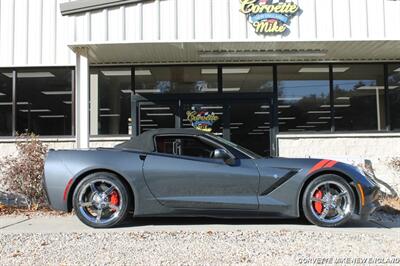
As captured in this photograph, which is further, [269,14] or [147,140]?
[269,14]

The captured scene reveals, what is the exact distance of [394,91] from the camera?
1166cm

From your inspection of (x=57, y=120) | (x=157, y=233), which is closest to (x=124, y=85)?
(x=57, y=120)

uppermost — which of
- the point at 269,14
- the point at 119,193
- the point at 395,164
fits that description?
the point at 269,14

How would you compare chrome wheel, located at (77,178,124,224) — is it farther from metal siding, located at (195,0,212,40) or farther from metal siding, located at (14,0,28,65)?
metal siding, located at (14,0,28,65)

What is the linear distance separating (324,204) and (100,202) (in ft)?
9.64

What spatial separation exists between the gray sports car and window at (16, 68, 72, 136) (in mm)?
4834

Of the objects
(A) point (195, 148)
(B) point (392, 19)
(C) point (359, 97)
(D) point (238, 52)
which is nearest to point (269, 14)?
(D) point (238, 52)

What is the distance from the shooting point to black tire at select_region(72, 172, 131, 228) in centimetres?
671

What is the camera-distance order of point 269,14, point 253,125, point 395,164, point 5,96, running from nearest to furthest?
point 269,14 → point 395,164 → point 253,125 → point 5,96

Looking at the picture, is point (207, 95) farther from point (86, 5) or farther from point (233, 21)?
point (86, 5)

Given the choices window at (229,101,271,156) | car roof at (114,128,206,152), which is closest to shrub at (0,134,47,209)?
car roof at (114,128,206,152)

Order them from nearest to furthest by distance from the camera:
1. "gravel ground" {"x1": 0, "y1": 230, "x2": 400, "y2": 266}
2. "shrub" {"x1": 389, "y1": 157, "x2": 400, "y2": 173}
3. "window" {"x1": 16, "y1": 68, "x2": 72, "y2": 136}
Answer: "gravel ground" {"x1": 0, "y1": 230, "x2": 400, "y2": 266} → "shrub" {"x1": 389, "y1": 157, "x2": 400, "y2": 173} → "window" {"x1": 16, "y1": 68, "x2": 72, "y2": 136}

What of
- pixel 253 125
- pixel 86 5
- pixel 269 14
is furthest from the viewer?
pixel 253 125

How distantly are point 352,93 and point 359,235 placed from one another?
5993mm
